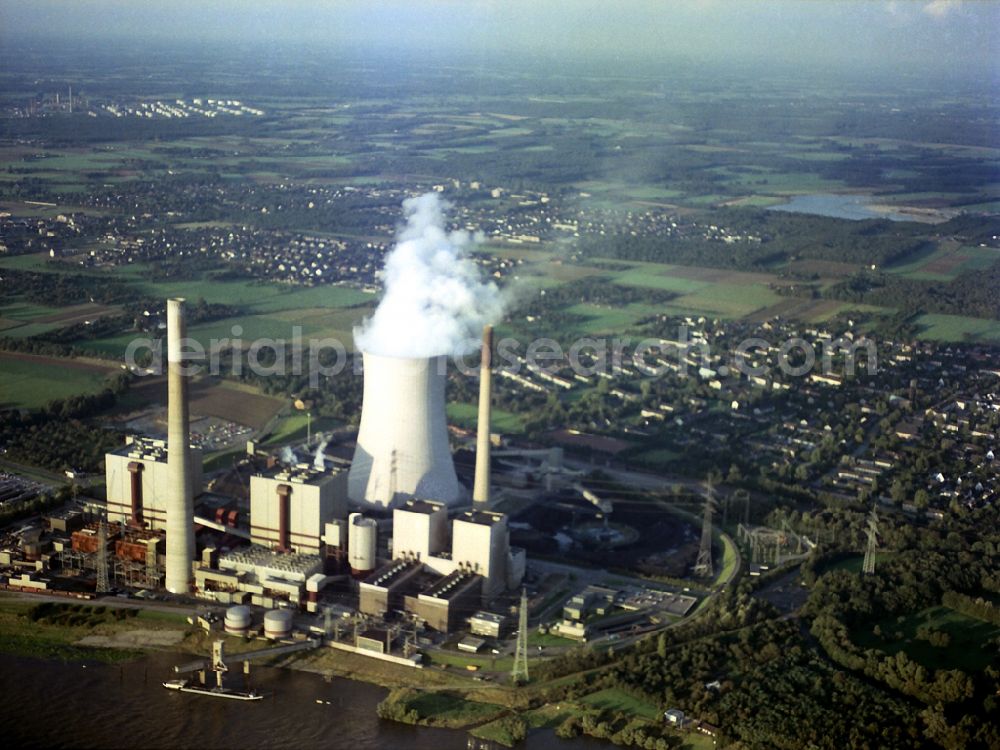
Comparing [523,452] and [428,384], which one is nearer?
[428,384]

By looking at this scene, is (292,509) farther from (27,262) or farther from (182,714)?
(27,262)

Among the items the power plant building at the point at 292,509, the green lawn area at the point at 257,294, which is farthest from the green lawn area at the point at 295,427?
the green lawn area at the point at 257,294

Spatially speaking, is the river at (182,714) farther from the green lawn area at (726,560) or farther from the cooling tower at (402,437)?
the green lawn area at (726,560)

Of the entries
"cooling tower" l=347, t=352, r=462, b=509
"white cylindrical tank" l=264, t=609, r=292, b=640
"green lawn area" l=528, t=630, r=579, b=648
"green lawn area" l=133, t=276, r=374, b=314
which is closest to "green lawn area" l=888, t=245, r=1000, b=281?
"green lawn area" l=133, t=276, r=374, b=314

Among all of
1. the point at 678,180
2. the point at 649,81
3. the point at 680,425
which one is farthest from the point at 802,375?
the point at 649,81

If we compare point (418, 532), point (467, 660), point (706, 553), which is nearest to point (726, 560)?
point (706, 553)

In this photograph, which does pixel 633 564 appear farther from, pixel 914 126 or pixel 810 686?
pixel 914 126
